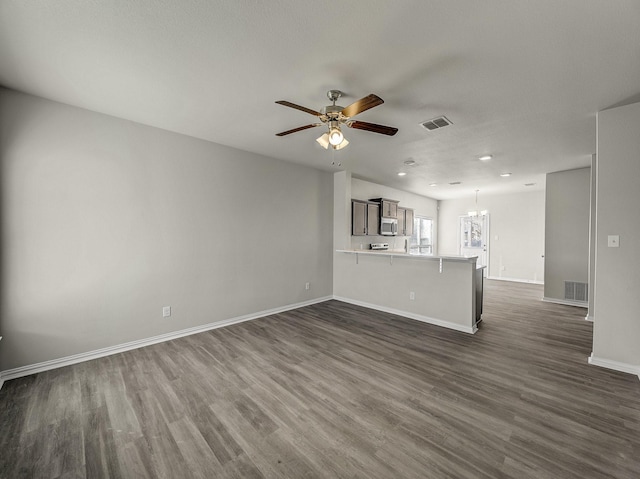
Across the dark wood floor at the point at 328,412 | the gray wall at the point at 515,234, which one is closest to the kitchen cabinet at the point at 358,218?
the dark wood floor at the point at 328,412

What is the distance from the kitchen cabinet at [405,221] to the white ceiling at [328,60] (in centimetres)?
401

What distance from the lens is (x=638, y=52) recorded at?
1.88m

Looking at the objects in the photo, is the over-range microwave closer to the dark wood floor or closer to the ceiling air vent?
the ceiling air vent

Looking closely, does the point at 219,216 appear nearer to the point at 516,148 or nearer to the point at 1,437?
the point at 1,437

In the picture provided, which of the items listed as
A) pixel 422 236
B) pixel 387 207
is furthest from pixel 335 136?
pixel 422 236

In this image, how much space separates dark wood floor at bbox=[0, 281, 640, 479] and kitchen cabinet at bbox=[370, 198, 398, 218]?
3.79 m

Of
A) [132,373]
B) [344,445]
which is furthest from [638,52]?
[132,373]

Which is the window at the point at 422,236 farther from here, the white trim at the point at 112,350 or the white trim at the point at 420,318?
the white trim at the point at 112,350

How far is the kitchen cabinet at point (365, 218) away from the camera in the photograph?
5.71m

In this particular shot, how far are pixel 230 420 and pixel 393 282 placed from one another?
11.2 feet

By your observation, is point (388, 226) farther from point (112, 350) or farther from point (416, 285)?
point (112, 350)

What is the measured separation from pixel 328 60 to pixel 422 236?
796 cm

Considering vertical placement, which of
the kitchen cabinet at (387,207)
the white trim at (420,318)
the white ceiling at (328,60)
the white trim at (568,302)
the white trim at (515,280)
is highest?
the white ceiling at (328,60)

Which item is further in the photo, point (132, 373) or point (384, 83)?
point (132, 373)
